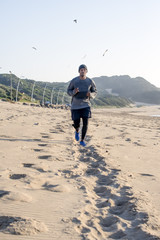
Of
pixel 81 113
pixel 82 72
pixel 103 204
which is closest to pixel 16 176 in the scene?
pixel 103 204

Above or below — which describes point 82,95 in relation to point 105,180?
above

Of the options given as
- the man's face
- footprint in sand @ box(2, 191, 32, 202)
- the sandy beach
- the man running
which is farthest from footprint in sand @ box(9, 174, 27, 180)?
the man's face

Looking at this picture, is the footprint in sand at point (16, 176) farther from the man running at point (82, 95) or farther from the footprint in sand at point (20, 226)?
the man running at point (82, 95)

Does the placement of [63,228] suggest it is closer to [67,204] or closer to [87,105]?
[67,204]

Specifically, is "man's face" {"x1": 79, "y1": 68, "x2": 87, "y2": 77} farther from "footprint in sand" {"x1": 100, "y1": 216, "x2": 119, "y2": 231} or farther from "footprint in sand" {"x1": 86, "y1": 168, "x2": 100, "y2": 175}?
"footprint in sand" {"x1": 100, "y1": 216, "x2": 119, "y2": 231}

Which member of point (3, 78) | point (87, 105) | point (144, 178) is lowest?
point (144, 178)

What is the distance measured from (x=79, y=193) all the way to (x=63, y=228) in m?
0.83

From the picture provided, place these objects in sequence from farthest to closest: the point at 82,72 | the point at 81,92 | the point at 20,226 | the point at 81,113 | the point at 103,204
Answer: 1. the point at 81,113
2. the point at 81,92
3. the point at 82,72
4. the point at 103,204
5. the point at 20,226

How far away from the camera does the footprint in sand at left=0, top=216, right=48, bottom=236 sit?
194 centimetres

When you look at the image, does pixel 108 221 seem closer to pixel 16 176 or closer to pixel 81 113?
pixel 16 176

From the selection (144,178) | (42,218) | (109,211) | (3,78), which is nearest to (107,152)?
(144,178)

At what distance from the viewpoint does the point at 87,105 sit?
21.8 feet

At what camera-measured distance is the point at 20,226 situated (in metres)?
2.01

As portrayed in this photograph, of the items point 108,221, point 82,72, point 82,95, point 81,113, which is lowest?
point 108,221
